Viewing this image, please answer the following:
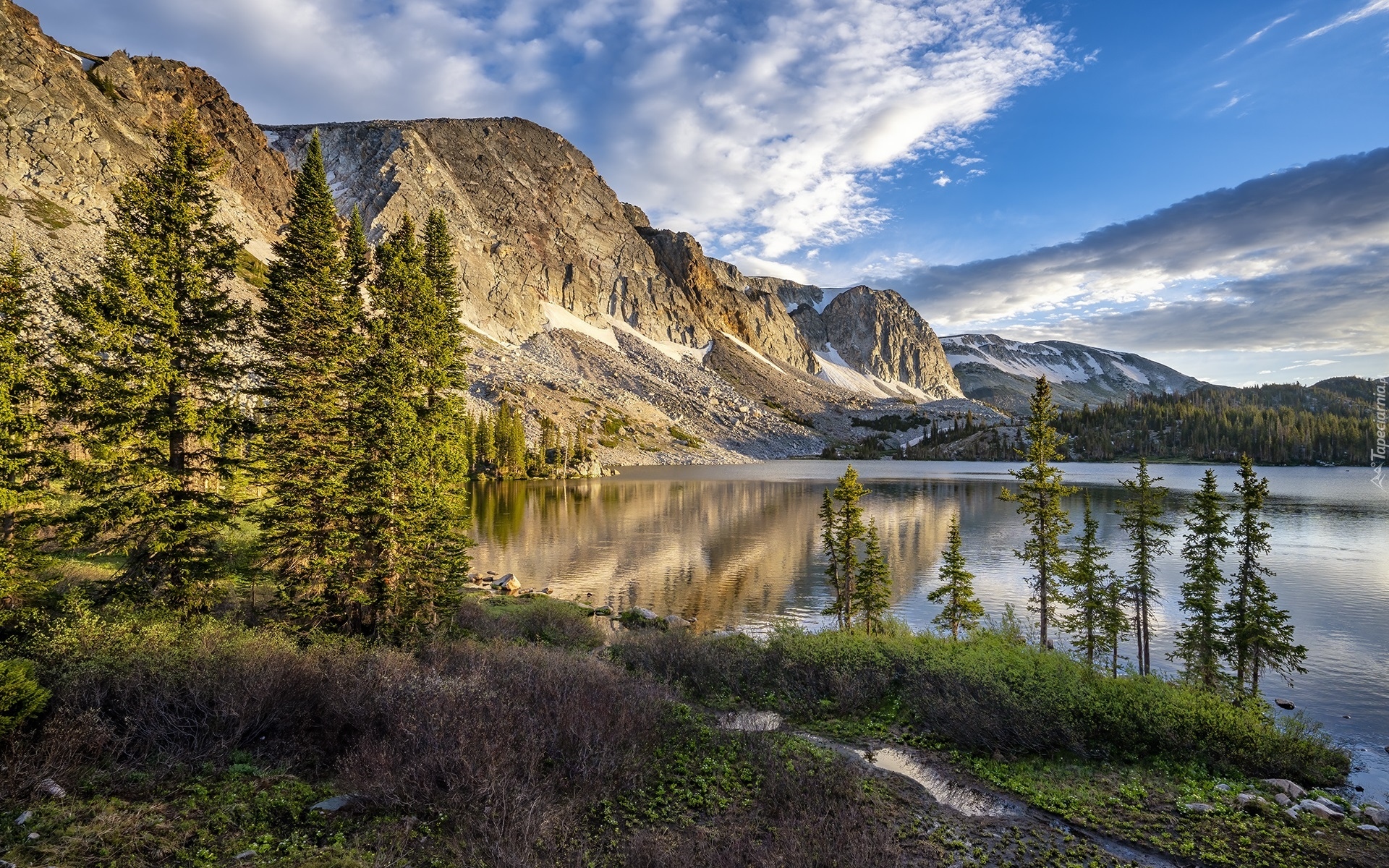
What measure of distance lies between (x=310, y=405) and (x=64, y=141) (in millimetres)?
171051

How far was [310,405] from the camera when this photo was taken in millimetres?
20562

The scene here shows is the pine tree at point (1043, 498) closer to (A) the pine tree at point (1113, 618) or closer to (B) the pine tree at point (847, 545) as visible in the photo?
(A) the pine tree at point (1113, 618)

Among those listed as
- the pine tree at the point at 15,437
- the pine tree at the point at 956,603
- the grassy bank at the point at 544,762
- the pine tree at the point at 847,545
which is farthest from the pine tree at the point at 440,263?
the pine tree at the point at 956,603

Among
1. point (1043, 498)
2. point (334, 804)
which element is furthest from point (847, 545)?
point (334, 804)

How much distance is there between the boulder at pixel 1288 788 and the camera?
11578 millimetres

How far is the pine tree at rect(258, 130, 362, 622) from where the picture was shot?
20.0 m

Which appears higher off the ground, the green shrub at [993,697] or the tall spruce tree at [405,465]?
the tall spruce tree at [405,465]

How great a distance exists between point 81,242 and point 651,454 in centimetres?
12034

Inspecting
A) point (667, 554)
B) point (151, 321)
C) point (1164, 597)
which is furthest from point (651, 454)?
point (151, 321)

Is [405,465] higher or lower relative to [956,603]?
higher

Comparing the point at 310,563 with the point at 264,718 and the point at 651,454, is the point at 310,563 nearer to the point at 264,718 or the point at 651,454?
the point at 264,718

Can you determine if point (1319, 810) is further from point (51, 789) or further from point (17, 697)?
point (17, 697)

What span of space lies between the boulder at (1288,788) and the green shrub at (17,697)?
21.9 metres

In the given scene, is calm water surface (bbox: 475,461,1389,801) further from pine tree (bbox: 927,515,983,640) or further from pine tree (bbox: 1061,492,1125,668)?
pine tree (bbox: 1061,492,1125,668)
